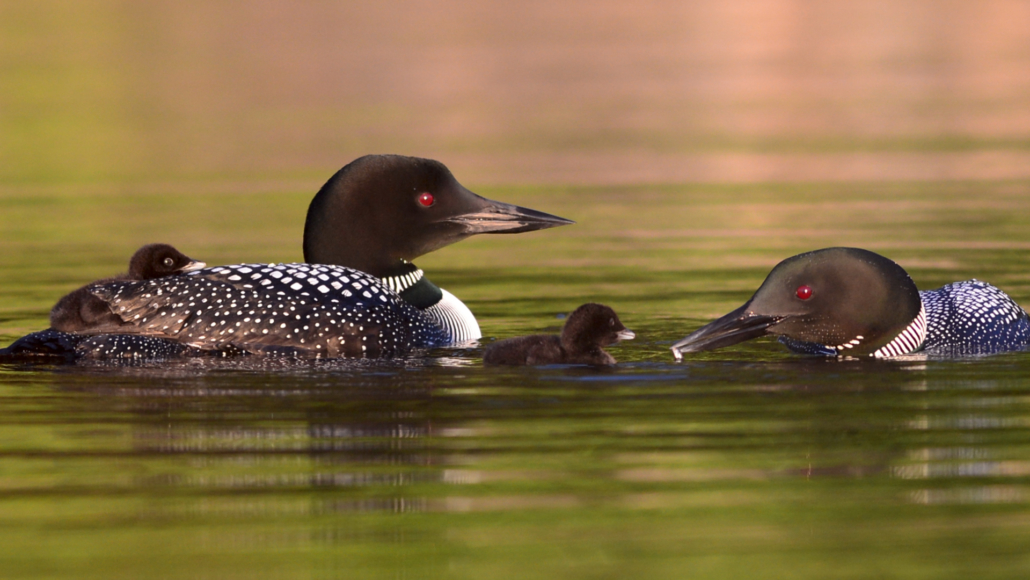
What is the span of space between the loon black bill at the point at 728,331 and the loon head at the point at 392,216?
39.7 inches

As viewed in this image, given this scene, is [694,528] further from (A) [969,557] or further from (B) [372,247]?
(B) [372,247]

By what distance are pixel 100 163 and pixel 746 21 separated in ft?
71.9

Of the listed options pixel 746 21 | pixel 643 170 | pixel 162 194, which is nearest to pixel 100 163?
pixel 162 194

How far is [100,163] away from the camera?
48.7 ft

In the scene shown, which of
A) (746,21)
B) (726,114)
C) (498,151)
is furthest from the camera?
(746,21)

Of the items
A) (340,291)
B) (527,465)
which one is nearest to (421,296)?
(340,291)

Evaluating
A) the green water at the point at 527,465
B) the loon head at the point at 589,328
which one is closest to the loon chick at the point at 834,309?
the green water at the point at 527,465

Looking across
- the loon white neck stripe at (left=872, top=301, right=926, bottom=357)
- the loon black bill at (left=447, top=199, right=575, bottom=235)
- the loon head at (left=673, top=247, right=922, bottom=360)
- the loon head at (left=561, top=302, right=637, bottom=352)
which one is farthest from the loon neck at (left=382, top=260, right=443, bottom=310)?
the loon white neck stripe at (left=872, top=301, right=926, bottom=357)

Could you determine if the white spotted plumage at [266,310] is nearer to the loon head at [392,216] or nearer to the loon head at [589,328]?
the loon head at [392,216]

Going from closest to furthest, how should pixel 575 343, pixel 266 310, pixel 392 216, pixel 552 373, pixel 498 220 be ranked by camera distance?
pixel 552 373
pixel 575 343
pixel 266 310
pixel 392 216
pixel 498 220

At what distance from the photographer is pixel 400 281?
7.50 m

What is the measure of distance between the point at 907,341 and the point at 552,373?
1449 mm

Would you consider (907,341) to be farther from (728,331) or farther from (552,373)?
(552,373)

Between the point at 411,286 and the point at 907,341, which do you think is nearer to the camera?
the point at 907,341
